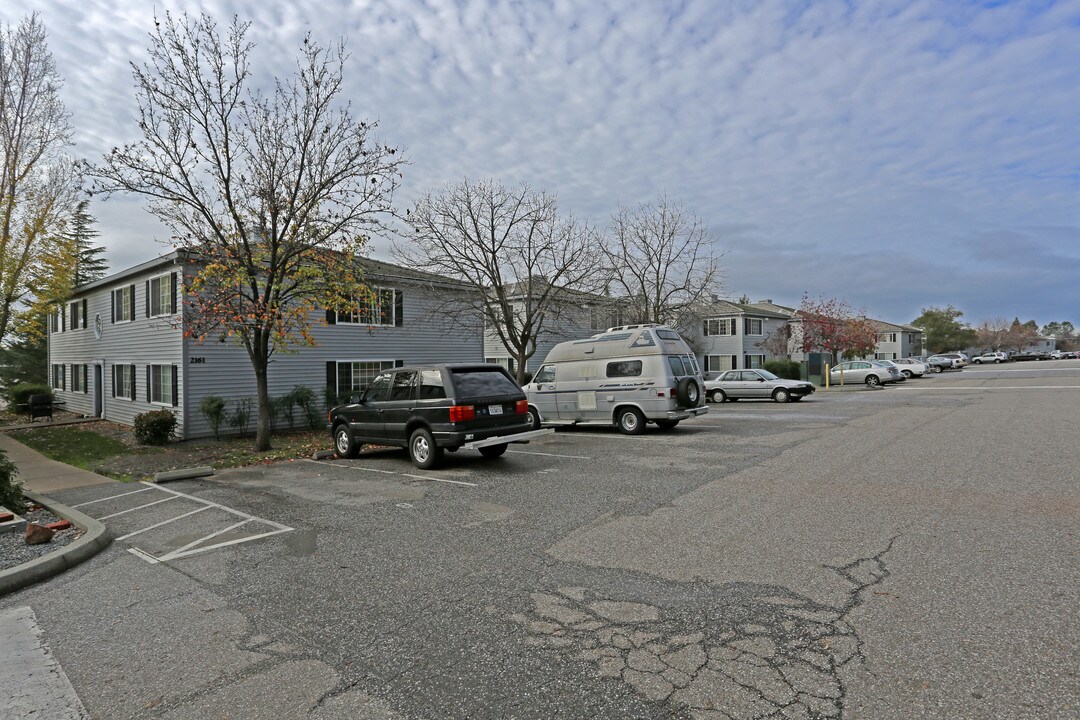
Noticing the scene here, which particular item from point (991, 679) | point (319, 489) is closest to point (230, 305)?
point (319, 489)

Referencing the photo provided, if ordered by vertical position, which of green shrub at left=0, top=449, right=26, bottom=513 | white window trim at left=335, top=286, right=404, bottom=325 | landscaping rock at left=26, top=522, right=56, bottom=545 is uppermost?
white window trim at left=335, top=286, right=404, bottom=325

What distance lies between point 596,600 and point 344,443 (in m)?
9.06

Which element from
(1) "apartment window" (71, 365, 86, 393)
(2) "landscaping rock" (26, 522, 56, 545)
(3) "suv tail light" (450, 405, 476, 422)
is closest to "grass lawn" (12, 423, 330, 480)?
(3) "suv tail light" (450, 405, 476, 422)

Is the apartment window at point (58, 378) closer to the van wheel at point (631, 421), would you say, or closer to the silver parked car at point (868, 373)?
A: the van wheel at point (631, 421)

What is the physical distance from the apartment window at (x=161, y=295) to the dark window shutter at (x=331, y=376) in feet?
15.7

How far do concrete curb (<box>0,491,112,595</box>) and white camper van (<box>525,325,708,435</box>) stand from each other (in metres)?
9.09

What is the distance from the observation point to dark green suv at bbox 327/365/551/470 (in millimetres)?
10055

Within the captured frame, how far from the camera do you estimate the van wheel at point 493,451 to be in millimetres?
11398

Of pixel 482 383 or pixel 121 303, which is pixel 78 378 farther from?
pixel 482 383

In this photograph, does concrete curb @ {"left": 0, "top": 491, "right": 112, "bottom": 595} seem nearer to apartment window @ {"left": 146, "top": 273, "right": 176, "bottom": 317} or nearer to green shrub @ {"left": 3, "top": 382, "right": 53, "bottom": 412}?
apartment window @ {"left": 146, "top": 273, "right": 176, "bottom": 317}

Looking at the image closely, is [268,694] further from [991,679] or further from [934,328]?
[934,328]

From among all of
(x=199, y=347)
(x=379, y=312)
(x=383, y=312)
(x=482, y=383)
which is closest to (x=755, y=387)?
(x=383, y=312)

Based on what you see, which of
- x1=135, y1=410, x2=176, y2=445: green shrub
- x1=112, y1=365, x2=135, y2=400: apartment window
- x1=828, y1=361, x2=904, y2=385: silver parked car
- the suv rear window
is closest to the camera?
the suv rear window

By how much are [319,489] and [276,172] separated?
27.8ft
